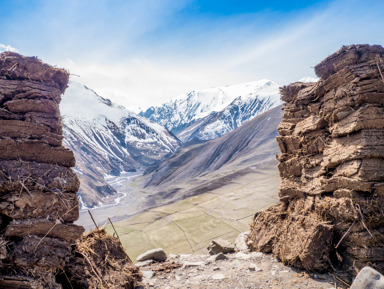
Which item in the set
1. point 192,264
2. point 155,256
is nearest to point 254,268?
point 192,264

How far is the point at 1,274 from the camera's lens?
4.90m

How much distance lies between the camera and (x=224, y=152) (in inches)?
3873

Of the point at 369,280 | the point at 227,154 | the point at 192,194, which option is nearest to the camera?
the point at 369,280

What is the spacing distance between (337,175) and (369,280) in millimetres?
3454

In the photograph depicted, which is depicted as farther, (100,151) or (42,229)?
(100,151)

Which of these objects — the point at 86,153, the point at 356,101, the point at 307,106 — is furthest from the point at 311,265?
the point at 86,153

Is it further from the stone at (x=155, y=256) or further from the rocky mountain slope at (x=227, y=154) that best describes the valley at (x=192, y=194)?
the stone at (x=155, y=256)

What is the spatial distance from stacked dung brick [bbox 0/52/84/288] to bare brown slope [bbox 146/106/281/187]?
246 ft

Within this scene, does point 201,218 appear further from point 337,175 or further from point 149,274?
point 337,175

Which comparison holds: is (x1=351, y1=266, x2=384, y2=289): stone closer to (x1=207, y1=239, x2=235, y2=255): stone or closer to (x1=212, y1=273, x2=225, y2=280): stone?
(x1=212, y1=273, x2=225, y2=280): stone

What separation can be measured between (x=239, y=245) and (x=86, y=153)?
130954 mm

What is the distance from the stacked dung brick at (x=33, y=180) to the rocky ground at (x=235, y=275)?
3238 mm

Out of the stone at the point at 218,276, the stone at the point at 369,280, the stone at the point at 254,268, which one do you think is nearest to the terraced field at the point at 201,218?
the stone at the point at 254,268

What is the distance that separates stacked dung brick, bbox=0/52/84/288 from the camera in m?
5.20
